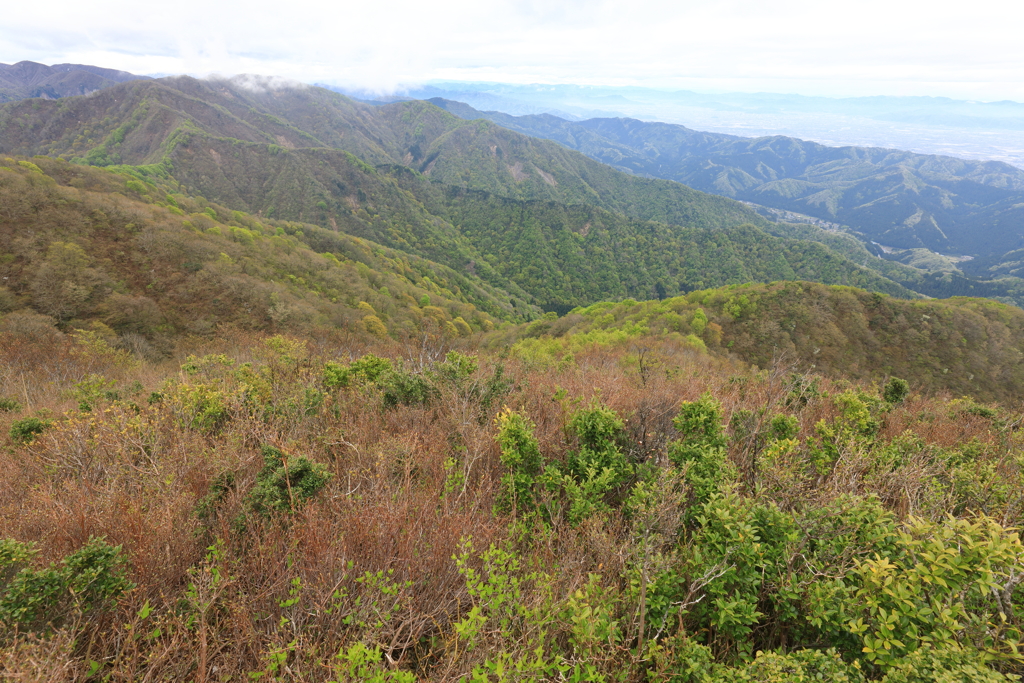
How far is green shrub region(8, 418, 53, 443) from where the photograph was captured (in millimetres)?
10172

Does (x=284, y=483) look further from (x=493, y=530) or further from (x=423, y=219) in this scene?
(x=423, y=219)

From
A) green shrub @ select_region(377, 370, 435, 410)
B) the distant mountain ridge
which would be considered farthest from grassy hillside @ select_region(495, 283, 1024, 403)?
the distant mountain ridge

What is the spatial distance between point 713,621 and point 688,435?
14.3 feet

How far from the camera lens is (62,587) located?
457 cm

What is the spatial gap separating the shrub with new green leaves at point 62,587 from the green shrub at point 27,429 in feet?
27.2

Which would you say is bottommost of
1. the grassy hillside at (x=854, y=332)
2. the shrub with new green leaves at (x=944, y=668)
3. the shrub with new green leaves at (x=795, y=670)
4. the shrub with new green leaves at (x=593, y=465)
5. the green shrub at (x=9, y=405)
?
the grassy hillside at (x=854, y=332)

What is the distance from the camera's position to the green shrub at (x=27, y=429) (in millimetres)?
10172

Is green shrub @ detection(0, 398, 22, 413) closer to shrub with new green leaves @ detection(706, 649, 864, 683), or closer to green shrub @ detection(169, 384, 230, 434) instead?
green shrub @ detection(169, 384, 230, 434)

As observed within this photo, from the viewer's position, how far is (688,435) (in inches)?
345

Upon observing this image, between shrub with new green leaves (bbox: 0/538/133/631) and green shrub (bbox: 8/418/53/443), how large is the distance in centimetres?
828

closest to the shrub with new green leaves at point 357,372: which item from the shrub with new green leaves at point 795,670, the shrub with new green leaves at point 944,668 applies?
the shrub with new green leaves at point 795,670

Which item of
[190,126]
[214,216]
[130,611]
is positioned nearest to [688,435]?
[130,611]

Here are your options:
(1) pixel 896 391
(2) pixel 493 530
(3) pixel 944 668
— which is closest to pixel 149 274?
(2) pixel 493 530

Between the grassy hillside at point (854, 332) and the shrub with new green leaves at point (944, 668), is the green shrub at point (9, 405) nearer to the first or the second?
the shrub with new green leaves at point (944, 668)
